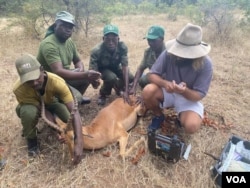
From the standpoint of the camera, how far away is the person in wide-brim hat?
343cm

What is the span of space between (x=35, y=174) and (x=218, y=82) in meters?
3.80

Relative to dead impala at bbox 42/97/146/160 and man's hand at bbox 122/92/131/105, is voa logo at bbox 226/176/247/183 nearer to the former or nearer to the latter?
dead impala at bbox 42/97/146/160

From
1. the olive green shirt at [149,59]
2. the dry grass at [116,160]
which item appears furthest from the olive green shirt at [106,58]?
the dry grass at [116,160]

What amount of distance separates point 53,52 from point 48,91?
30.6 inches

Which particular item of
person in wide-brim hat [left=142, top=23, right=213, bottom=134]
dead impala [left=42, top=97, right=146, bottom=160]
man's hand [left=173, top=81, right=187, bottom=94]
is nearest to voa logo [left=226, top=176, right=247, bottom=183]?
person in wide-brim hat [left=142, top=23, right=213, bottom=134]

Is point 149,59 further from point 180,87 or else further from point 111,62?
point 180,87

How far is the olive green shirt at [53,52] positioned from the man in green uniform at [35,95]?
2.00 feet

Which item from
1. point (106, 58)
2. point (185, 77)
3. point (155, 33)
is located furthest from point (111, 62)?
point (185, 77)

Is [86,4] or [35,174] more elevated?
[86,4]

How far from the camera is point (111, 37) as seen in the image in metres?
4.38

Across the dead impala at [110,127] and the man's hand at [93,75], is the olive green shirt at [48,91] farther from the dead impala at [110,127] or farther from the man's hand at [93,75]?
the man's hand at [93,75]

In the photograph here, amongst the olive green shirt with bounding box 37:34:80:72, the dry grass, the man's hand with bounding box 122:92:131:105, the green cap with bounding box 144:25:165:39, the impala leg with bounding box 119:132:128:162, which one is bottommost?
the dry grass

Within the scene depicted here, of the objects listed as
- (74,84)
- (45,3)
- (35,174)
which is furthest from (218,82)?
(45,3)

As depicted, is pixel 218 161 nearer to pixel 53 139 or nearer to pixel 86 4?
pixel 53 139
